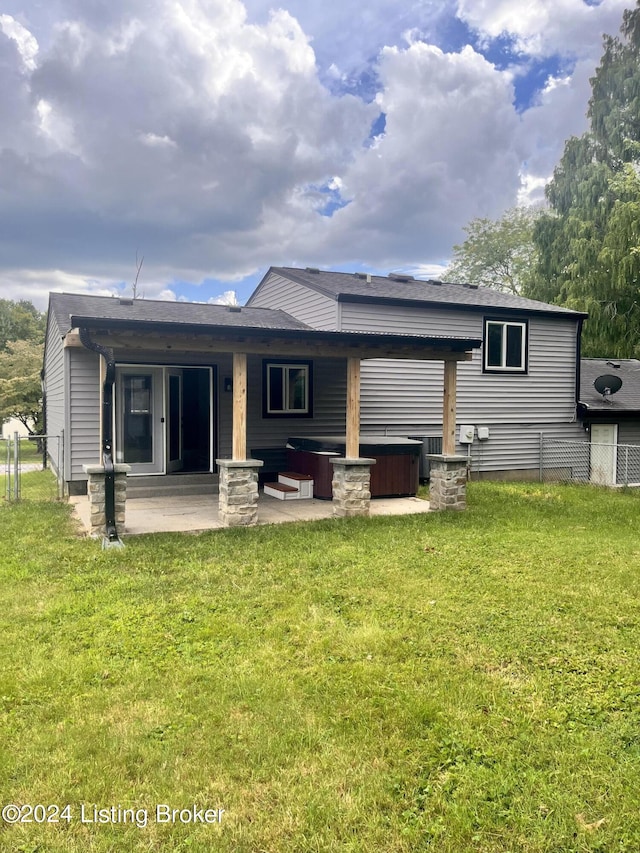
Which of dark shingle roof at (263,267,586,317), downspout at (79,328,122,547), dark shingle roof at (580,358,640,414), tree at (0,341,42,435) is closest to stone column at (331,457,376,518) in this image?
downspout at (79,328,122,547)

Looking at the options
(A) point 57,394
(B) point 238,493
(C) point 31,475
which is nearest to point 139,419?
(A) point 57,394

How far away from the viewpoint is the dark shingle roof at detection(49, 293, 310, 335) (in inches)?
343

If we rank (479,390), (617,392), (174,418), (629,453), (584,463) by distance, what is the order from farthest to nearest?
(617,392) → (629,453) → (584,463) → (479,390) → (174,418)

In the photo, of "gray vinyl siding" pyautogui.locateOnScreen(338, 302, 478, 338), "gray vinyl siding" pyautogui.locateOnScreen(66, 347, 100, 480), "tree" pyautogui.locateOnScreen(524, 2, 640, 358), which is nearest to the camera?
"gray vinyl siding" pyautogui.locateOnScreen(66, 347, 100, 480)

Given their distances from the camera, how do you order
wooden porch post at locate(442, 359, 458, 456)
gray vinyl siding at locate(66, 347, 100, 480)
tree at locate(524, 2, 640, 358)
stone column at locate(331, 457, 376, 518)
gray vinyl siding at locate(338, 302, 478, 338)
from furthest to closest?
tree at locate(524, 2, 640, 358) < gray vinyl siding at locate(338, 302, 478, 338) < gray vinyl siding at locate(66, 347, 100, 480) < wooden porch post at locate(442, 359, 458, 456) < stone column at locate(331, 457, 376, 518)

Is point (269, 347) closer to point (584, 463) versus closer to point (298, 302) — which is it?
point (298, 302)

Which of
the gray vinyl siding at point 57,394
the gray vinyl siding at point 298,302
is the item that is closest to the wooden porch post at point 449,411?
the gray vinyl siding at point 298,302

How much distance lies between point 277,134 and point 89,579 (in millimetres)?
Answer: 14367

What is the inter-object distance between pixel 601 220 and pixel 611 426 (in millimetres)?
8805

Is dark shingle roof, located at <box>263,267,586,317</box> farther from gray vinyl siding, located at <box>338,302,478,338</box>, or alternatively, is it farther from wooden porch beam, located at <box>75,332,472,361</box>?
wooden porch beam, located at <box>75,332,472,361</box>

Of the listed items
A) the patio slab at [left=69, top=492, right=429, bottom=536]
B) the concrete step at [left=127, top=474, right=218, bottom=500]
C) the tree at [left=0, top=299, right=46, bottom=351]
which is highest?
the tree at [left=0, top=299, right=46, bottom=351]

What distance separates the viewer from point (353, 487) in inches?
290

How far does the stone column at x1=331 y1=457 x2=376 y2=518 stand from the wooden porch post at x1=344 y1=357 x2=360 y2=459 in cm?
14

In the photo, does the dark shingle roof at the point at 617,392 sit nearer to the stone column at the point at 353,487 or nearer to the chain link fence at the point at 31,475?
the stone column at the point at 353,487
